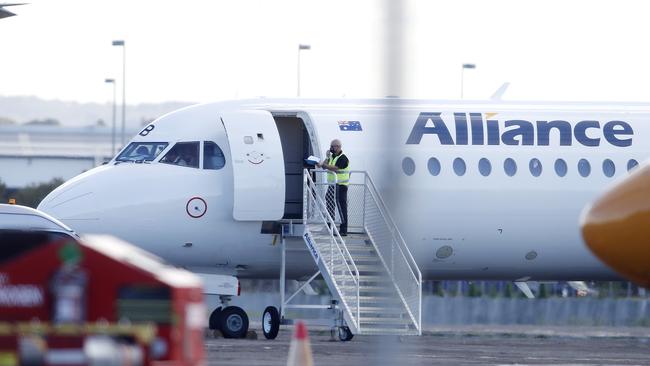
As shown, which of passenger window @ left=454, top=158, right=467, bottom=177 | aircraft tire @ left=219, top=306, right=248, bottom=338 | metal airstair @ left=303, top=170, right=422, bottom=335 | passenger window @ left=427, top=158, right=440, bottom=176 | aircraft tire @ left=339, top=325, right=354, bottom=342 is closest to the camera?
metal airstair @ left=303, top=170, right=422, bottom=335

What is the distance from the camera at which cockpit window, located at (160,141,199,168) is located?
24.5 metres

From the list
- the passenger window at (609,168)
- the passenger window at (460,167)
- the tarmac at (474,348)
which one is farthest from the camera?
the passenger window at (609,168)

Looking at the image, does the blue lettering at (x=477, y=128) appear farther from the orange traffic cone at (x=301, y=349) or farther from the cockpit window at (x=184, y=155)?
the orange traffic cone at (x=301, y=349)

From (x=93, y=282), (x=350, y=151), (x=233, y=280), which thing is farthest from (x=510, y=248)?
(x=93, y=282)

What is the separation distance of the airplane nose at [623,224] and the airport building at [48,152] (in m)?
54.1

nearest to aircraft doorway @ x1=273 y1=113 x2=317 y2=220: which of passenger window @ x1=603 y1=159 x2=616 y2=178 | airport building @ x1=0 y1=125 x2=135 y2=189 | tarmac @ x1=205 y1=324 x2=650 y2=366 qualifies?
tarmac @ x1=205 y1=324 x2=650 y2=366

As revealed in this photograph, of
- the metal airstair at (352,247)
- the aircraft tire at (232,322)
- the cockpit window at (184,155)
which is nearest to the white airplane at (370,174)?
the cockpit window at (184,155)

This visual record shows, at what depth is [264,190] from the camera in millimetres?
24000

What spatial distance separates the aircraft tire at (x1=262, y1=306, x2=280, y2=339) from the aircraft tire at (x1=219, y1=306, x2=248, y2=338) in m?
0.33

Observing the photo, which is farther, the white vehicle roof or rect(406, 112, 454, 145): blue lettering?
rect(406, 112, 454, 145): blue lettering

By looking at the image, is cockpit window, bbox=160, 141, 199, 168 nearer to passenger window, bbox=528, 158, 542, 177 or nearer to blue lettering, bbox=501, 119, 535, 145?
blue lettering, bbox=501, 119, 535, 145

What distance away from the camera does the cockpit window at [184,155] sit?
24.5 m

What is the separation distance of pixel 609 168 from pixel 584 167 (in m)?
0.49

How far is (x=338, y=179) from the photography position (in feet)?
79.6
